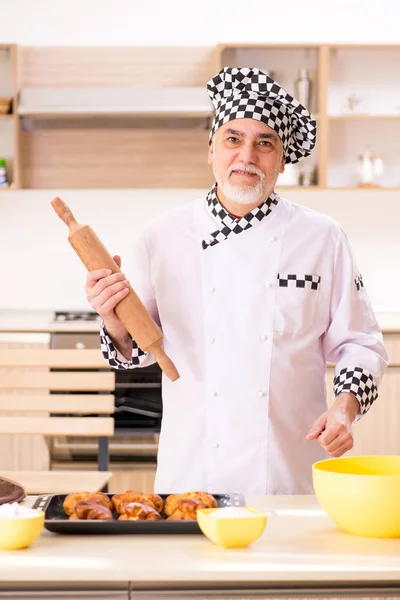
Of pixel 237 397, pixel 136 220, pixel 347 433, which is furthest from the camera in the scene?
pixel 136 220

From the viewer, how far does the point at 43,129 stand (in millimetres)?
4332

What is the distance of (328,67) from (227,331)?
9.13ft

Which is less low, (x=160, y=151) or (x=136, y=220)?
(x=160, y=151)

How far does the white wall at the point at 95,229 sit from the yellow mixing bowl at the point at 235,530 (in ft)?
11.3

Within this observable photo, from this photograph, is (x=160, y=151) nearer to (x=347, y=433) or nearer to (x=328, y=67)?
(x=328, y=67)

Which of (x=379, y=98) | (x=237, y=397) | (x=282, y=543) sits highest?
(x=379, y=98)

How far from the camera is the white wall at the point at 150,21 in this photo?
4.50 m

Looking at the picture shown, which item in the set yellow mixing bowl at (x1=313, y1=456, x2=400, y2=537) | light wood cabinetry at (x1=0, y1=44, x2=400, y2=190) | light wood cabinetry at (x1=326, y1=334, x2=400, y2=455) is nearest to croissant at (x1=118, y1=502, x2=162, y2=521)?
yellow mixing bowl at (x1=313, y1=456, x2=400, y2=537)

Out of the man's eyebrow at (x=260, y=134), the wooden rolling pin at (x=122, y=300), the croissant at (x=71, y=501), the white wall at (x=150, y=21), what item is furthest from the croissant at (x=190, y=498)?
the white wall at (x=150, y=21)

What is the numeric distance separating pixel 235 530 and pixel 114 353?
69 cm

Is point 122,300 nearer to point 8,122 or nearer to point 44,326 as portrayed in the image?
point 44,326

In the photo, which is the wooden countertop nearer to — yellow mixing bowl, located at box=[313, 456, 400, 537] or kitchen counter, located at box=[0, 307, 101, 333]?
kitchen counter, located at box=[0, 307, 101, 333]

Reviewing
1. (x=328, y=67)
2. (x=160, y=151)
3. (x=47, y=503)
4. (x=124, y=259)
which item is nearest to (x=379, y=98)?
(x=328, y=67)

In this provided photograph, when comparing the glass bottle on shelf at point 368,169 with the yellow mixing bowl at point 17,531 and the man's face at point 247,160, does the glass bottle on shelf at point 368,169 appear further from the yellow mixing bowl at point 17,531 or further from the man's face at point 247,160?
the yellow mixing bowl at point 17,531
